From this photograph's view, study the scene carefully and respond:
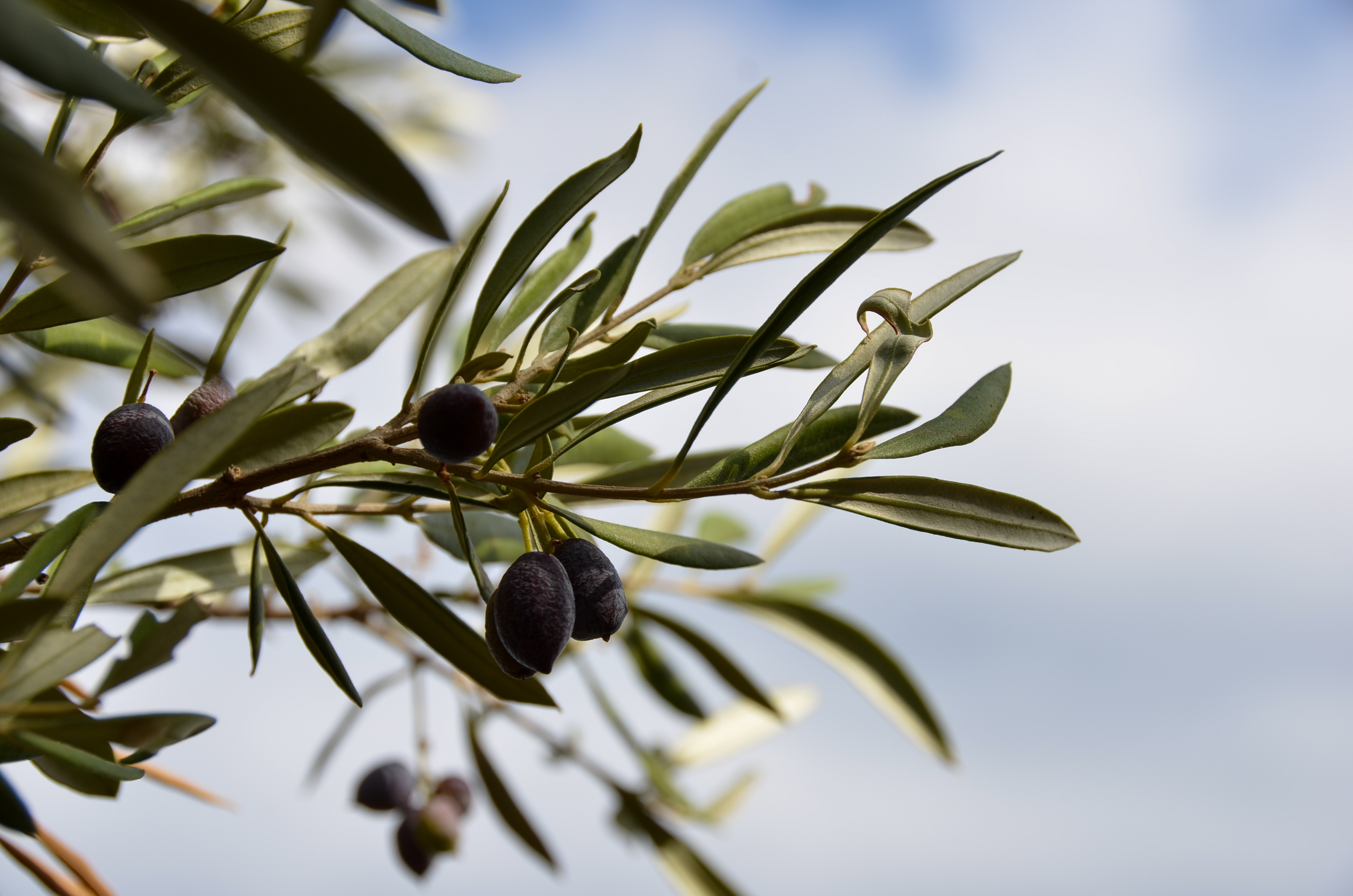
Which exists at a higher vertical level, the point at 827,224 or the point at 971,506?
the point at 827,224

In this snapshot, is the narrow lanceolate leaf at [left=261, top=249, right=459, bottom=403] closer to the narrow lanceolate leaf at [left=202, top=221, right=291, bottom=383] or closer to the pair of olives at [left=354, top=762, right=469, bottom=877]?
the narrow lanceolate leaf at [left=202, top=221, right=291, bottom=383]

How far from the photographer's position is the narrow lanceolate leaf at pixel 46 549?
554 millimetres

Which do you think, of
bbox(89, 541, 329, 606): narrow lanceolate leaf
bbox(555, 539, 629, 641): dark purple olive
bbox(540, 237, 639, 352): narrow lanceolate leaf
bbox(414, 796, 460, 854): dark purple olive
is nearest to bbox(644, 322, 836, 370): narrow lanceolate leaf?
bbox(540, 237, 639, 352): narrow lanceolate leaf

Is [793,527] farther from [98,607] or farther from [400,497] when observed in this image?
[98,607]

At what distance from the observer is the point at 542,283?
0.88 m

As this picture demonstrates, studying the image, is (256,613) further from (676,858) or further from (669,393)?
(676,858)

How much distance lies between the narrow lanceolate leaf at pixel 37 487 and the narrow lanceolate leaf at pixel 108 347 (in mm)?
108

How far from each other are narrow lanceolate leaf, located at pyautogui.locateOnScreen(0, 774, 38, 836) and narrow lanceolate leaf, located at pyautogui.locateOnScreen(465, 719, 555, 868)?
755 mm

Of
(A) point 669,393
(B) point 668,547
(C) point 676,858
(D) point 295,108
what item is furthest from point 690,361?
(C) point 676,858

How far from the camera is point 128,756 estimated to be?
2.22 ft

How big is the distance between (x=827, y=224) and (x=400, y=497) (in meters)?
0.50

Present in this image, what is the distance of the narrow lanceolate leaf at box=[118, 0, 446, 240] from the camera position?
0.41 metres

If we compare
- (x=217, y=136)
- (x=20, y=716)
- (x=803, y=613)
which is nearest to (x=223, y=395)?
(x=20, y=716)

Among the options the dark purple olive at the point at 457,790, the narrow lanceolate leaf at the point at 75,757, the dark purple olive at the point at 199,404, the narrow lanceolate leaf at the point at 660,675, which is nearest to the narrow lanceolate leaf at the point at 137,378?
the dark purple olive at the point at 199,404
